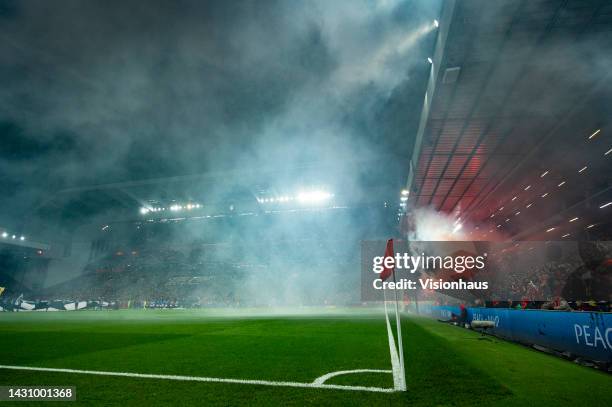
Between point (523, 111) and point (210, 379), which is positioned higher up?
point (523, 111)

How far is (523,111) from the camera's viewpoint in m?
11.7

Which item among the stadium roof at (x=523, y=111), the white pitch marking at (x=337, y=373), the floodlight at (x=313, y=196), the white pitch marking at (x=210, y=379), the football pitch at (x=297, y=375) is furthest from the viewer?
the floodlight at (x=313, y=196)

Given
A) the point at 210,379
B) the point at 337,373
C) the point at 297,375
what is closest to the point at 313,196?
the point at 337,373

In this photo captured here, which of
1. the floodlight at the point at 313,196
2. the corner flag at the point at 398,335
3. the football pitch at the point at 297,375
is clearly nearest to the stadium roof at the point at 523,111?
the corner flag at the point at 398,335

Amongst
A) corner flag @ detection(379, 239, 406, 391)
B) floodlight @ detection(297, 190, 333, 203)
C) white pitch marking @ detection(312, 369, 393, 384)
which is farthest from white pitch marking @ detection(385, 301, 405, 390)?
floodlight @ detection(297, 190, 333, 203)

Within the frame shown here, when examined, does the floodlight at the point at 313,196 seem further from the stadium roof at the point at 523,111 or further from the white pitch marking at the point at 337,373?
the white pitch marking at the point at 337,373

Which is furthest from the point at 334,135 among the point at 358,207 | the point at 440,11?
the point at 358,207

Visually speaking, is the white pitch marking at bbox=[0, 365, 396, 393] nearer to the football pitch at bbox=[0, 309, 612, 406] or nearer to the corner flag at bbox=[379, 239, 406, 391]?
the football pitch at bbox=[0, 309, 612, 406]

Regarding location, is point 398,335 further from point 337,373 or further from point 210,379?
Answer: point 210,379

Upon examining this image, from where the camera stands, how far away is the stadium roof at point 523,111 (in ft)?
26.1

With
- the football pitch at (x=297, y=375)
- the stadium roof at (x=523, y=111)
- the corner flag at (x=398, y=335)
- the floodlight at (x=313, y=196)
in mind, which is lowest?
the football pitch at (x=297, y=375)

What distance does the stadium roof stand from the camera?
797 centimetres

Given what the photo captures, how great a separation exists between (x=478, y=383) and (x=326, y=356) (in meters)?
2.13

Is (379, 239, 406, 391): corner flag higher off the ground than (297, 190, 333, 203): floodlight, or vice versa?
(297, 190, 333, 203): floodlight
